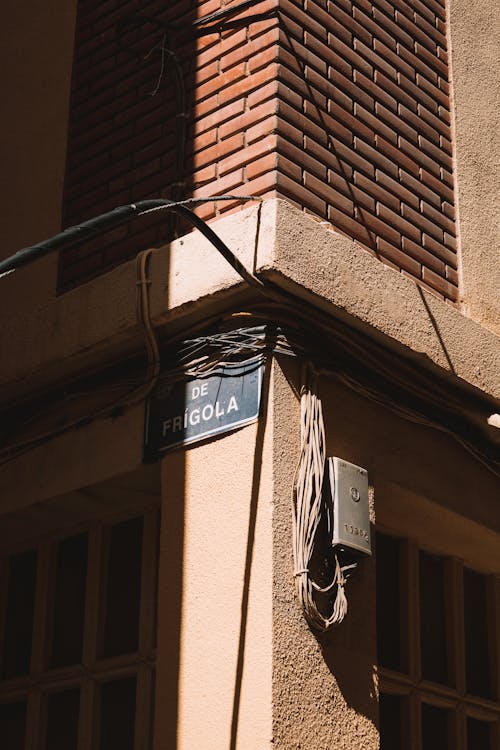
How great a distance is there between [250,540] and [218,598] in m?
0.25

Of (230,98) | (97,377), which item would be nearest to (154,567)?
(97,377)

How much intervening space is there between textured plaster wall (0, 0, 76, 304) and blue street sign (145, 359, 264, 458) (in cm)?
114

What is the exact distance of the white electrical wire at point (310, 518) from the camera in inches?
173

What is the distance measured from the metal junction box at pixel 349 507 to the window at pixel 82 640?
1072mm

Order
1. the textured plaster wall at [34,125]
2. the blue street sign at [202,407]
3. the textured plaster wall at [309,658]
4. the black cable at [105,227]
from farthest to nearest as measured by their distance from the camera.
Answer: the textured plaster wall at [34,125]
the blue street sign at [202,407]
the textured plaster wall at [309,658]
the black cable at [105,227]

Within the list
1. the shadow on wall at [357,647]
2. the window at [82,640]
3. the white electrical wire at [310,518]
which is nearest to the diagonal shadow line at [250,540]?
the white electrical wire at [310,518]

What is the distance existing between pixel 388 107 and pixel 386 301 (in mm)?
1181

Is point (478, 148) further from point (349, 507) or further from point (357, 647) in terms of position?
point (357, 647)

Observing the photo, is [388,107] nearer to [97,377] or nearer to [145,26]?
[145,26]

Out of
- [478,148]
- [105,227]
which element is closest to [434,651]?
[478,148]

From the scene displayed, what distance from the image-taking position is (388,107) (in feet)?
19.0

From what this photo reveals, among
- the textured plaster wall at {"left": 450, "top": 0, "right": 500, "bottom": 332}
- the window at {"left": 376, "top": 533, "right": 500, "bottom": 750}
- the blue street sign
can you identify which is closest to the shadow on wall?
the window at {"left": 376, "top": 533, "right": 500, "bottom": 750}

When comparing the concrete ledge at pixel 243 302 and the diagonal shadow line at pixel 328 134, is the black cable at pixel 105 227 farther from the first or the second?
the diagonal shadow line at pixel 328 134

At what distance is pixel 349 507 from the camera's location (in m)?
4.65
